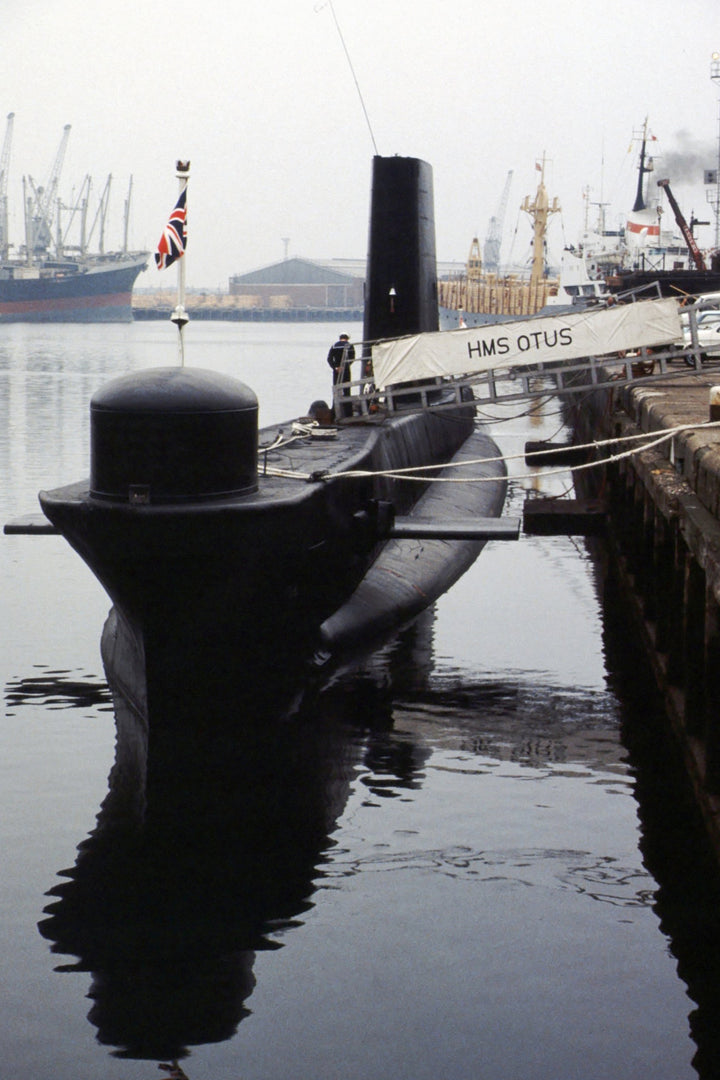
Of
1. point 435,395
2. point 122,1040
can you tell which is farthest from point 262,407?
point 122,1040

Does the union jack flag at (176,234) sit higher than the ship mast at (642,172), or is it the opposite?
the ship mast at (642,172)

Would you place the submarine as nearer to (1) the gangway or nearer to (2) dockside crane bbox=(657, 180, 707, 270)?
(1) the gangway

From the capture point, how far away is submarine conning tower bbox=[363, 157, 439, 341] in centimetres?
1978

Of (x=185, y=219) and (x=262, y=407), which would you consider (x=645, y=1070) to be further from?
(x=262, y=407)

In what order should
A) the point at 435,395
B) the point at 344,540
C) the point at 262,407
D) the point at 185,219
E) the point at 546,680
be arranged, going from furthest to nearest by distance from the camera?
the point at 262,407
the point at 435,395
the point at 546,680
the point at 344,540
the point at 185,219

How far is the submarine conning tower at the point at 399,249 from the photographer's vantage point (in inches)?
779

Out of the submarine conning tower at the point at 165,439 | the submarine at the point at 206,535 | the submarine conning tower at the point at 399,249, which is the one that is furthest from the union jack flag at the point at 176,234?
the submarine conning tower at the point at 399,249

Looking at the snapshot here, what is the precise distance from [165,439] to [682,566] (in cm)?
465

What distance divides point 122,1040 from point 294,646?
4.43 metres

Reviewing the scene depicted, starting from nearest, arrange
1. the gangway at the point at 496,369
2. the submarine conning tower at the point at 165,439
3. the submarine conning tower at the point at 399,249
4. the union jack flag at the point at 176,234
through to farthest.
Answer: the submarine conning tower at the point at 165,439 < the union jack flag at the point at 176,234 < the gangway at the point at 496,369 < the submarine conning tower at the point at 399,249

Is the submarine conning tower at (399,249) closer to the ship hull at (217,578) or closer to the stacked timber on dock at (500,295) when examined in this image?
the ship hull at (217,578)

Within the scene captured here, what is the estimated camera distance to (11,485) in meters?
26.8

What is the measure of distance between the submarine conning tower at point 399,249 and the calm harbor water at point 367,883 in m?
7.79

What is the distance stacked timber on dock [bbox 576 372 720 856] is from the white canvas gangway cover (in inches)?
75.8
